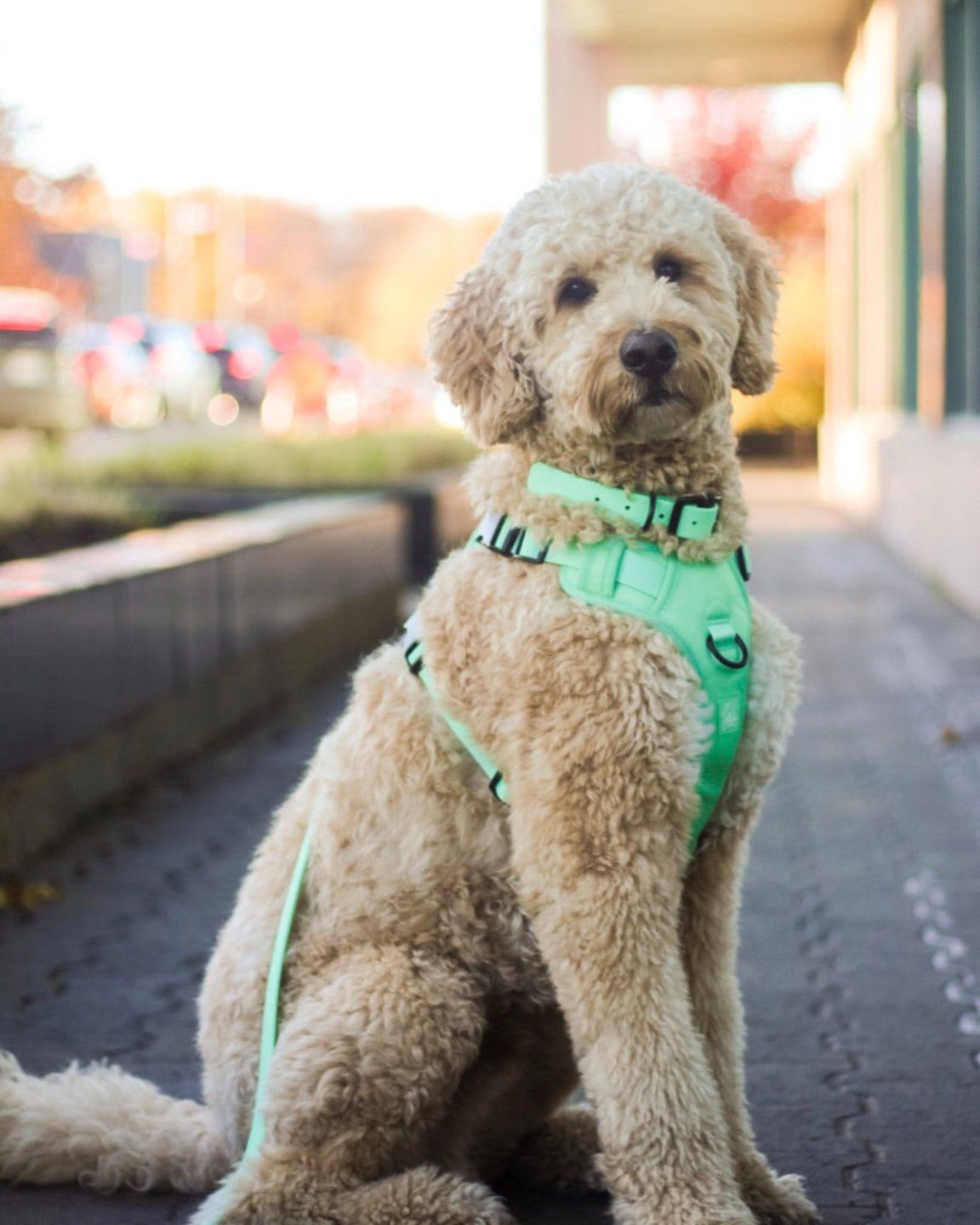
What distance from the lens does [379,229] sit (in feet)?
298

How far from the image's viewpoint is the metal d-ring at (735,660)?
307 centimetres

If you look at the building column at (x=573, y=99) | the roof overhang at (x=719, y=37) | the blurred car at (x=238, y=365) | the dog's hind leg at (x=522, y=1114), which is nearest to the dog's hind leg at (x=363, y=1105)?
the dog's hind leg at (x=522, y=1114)

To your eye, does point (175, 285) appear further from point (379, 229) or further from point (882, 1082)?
point (882, 1082)

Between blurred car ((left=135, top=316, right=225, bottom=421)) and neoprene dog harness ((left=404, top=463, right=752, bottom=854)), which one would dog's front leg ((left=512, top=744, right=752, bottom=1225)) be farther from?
blurred car ((left=135, top=316, right=225, bottom=421))

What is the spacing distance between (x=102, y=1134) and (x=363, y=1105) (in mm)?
653

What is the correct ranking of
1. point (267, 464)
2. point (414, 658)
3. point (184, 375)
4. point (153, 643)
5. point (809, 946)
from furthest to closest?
point (184, 375)
point (267, 464)
point (153, 643)
point (809, 946)
point (414, 658)

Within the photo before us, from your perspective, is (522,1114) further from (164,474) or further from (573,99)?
(573,99)

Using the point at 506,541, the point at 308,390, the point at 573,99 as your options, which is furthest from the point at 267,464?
the point at 308,390

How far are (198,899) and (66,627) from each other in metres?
1.11

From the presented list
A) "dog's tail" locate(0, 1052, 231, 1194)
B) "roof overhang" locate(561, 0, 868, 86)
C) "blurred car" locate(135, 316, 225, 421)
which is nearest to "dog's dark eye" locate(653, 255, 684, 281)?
"dog's tail" locate(0, 1052, 231, 1194)

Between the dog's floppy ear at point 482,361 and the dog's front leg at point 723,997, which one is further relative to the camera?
the dog's front leg at point 723,997

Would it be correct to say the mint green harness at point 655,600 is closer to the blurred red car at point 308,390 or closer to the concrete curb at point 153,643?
the concrete curb at point 153,643

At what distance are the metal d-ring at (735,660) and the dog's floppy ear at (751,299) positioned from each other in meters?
0.49

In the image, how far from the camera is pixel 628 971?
9.63 ft
